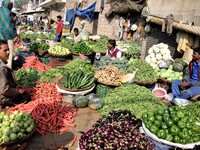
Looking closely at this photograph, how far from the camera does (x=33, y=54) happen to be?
29.4 feet

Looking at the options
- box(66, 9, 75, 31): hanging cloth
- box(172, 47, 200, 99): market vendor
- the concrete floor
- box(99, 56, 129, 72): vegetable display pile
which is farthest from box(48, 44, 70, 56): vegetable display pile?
box(66, 9, 75, 31): hanging cloth

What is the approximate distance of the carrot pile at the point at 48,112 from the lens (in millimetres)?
4441

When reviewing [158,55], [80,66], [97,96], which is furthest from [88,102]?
[158,55]

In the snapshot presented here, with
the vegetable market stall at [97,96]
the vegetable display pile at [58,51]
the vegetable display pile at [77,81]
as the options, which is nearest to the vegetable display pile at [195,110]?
the vegetable market stall at [97,96]

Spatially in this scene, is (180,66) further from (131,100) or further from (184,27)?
(131,100)

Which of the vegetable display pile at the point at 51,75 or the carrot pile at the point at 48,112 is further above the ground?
the vegetable display pile at the point at 51,75

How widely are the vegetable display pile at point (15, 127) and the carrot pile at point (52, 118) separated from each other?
2.34 ft

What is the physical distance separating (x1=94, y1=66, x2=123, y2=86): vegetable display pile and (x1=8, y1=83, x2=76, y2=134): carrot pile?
1109mm

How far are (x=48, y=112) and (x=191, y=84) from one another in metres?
3.54

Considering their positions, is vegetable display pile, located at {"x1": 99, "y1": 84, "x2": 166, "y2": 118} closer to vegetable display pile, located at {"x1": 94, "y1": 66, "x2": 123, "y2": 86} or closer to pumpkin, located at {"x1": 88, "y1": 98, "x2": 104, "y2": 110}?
pumpkin, located at {"x1": 88, "y1": 98, "x2": 104, "y2": 110}

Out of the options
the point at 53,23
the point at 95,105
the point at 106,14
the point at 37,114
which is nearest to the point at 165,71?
the point at 95,105

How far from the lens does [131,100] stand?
5.06 m

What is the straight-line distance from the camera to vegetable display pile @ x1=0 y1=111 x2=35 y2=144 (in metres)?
3.27

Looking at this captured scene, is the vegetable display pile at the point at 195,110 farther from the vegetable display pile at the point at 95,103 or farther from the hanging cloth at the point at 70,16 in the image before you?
the hanging cloth at the point at 70,16
